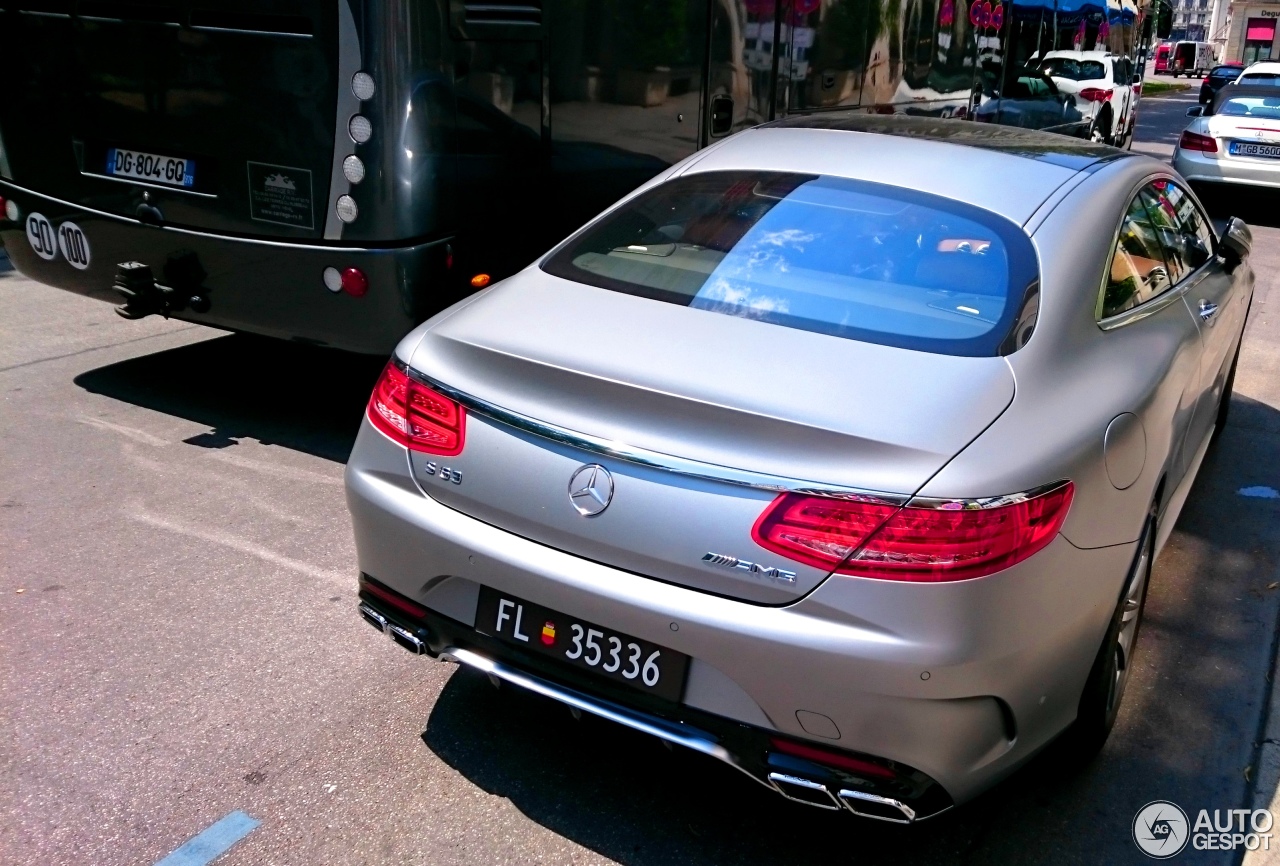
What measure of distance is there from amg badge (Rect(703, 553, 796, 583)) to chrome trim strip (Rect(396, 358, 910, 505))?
150 millimetres

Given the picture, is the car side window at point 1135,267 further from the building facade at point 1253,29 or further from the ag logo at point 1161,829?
the building facade at point 1253,29

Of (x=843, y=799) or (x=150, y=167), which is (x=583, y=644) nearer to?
(x=843, y=799)

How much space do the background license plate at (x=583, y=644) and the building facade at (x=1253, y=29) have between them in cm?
10472

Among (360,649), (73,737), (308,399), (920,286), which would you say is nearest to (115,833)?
(73,737)

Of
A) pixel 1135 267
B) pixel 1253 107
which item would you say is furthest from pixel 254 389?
pixel 1253 107

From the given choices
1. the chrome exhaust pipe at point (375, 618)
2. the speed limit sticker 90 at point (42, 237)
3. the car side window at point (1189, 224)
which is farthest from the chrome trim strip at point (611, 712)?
the speed limit sticker 90 at point (42, 237)

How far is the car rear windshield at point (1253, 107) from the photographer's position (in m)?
14.1

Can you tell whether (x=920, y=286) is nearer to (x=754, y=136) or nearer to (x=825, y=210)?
(x=825, y=210)

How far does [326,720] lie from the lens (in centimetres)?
326

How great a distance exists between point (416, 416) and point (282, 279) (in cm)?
237

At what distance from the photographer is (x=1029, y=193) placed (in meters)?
3.32

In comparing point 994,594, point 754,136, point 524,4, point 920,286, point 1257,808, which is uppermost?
point 524,4

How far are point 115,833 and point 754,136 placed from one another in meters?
2.74

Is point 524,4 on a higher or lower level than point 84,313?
higher
